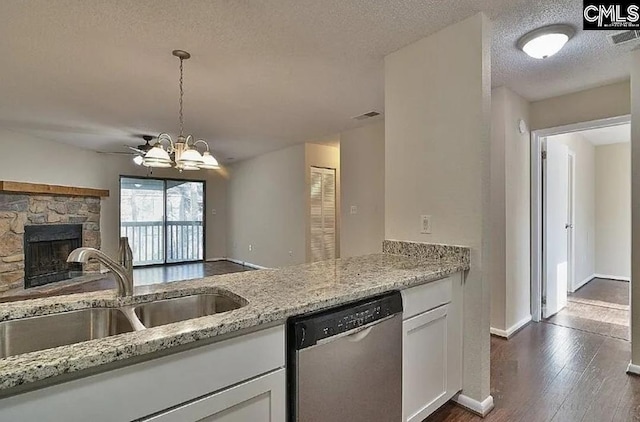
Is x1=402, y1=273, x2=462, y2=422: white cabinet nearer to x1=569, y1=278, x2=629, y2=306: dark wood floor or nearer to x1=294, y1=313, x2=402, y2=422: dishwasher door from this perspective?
x1=294, y1=313, x2=402, y2=422: dishwasher door

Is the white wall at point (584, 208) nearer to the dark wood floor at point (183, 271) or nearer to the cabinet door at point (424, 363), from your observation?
the cabinet door at point (424, 363)

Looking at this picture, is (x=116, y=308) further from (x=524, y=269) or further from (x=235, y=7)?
(x=524, y=269)

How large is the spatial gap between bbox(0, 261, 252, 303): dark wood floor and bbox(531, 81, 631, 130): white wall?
15.8 feet

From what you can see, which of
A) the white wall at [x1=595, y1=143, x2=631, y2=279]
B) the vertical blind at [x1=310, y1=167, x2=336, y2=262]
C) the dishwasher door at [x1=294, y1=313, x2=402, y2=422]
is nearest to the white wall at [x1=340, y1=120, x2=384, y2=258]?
the vertical blind at [x1=310, y1=167, x2=336, y2=262]

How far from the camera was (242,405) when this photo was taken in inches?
41.7

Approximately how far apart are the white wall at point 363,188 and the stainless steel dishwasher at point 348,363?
305 centimetres

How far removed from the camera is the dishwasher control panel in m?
1.19

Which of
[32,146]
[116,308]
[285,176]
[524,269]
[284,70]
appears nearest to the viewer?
[116,308]

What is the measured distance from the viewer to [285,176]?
6355 millimetres

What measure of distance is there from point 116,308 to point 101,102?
10.5 feet

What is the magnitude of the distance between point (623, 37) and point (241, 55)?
8.53ft

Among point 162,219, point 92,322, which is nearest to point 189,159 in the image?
point 92,322

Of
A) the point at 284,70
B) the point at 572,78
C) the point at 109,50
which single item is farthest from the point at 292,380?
the point at 572,78

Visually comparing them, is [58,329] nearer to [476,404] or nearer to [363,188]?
[476,404]
